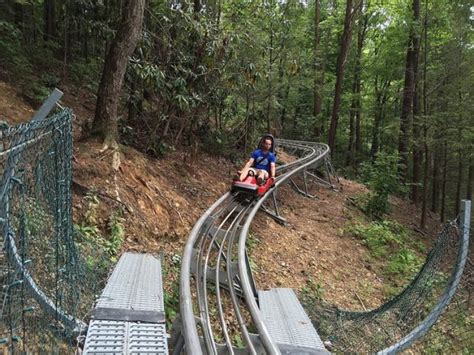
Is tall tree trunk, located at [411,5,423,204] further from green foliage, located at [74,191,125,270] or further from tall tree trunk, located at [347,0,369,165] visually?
green foliage, located at [74,191,125,270]

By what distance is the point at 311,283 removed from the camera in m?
6.58

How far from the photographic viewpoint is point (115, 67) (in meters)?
6.72

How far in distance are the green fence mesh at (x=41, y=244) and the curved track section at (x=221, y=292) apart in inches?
38.4

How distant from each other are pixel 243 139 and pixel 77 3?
6065 mm

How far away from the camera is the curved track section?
3215mm

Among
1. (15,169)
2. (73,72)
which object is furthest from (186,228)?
(73,72)

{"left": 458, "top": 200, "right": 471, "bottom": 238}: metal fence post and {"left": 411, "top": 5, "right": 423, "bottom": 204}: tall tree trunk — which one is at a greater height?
{"left": 411, "top": 5, "right": 423, "bottom": 204}: tall tree trunk

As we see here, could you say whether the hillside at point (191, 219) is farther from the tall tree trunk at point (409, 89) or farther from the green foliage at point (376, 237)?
the tall tree trunk at point (409, 89)

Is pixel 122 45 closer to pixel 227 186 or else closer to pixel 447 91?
pixel 227 186

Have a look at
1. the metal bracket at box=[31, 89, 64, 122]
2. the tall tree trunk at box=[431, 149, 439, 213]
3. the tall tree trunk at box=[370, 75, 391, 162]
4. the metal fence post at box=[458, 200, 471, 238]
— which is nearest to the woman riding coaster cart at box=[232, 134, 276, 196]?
the metal fence post at box=[458, 200, 471, 238]

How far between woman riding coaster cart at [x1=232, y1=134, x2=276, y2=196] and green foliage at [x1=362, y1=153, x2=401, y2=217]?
12.4 ft

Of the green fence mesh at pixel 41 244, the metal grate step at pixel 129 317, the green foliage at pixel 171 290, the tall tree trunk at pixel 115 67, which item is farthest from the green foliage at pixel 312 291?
the tall tree trunk at pixel 115 67

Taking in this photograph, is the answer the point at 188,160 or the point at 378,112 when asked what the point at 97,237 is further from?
the point at 378,112

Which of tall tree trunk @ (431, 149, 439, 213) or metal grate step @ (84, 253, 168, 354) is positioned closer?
metal grate step @ (84, 253, 168, 354)
